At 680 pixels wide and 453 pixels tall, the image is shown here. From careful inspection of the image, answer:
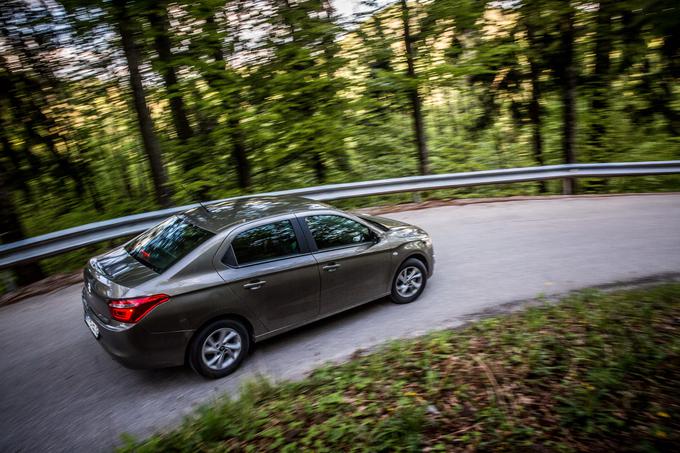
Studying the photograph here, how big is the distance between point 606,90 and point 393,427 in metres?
14.0

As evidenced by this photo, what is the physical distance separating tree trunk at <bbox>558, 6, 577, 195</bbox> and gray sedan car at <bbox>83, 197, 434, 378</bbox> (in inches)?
395

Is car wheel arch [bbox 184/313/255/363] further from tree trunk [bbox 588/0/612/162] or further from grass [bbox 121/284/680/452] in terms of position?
tree trunk [bbox 588/0/612/162]

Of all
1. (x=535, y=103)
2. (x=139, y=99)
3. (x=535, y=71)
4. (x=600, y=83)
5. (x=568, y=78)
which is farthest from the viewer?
(x=535, y=103)

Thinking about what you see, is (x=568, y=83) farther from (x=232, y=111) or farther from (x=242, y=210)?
(x=242, y=210)

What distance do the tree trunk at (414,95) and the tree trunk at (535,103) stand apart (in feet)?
12.9

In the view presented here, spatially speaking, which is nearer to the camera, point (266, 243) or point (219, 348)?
point (219, 348)

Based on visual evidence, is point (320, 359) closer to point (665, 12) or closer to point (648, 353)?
point (648, 353)

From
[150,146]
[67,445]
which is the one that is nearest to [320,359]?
[67,445]

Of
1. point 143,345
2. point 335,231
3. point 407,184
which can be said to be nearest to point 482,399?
point 335,231

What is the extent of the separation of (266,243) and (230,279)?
1.92 feet

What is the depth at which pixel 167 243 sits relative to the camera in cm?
448

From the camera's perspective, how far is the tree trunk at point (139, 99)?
26.7 ft

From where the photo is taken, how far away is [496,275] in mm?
6422

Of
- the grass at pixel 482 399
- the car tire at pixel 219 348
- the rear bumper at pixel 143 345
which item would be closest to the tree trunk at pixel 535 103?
the grass at pixel 482 399
